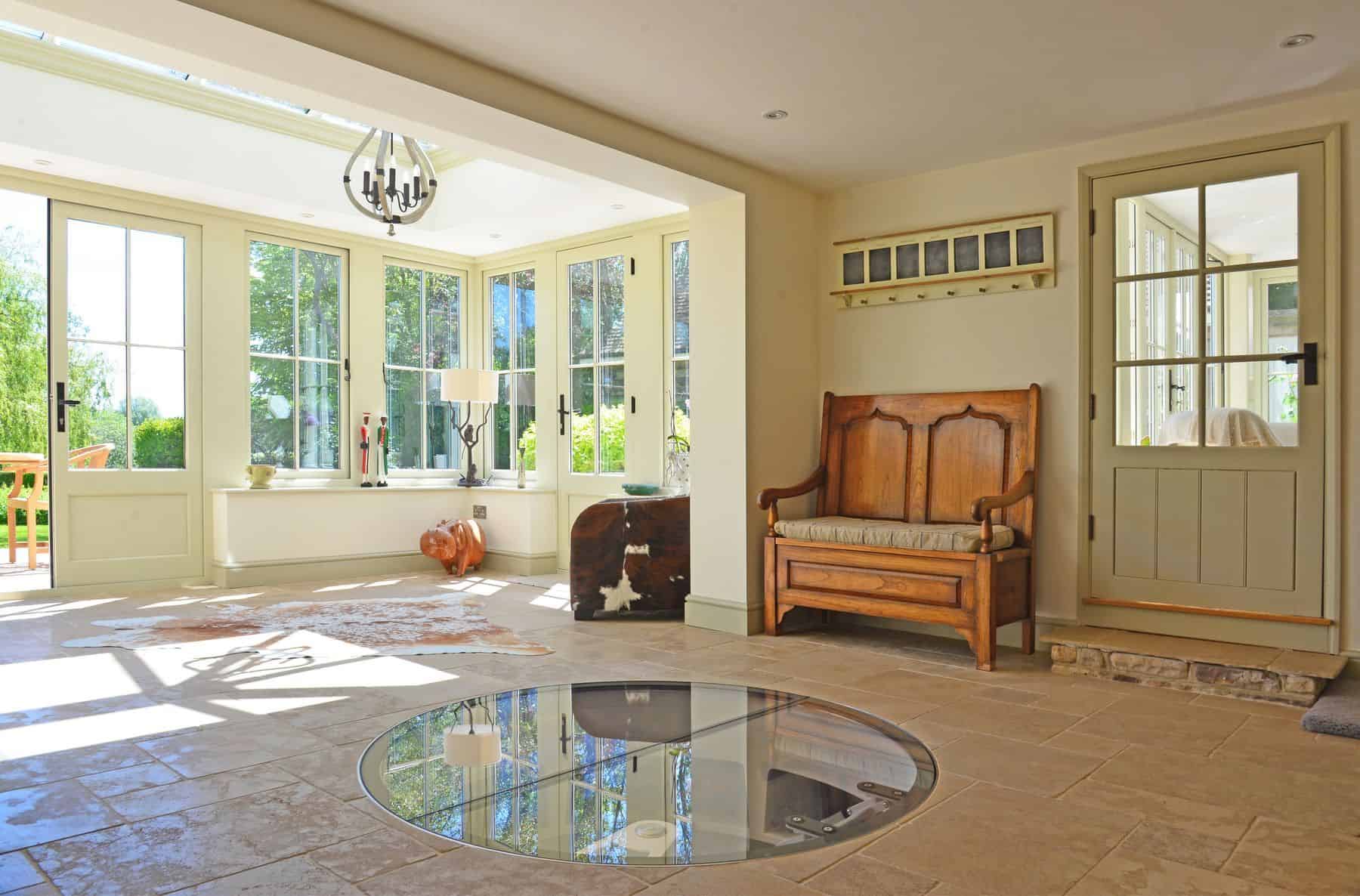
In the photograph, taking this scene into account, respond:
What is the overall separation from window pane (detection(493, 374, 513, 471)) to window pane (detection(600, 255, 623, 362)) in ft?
3.73

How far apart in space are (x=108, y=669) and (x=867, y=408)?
389 centimetres

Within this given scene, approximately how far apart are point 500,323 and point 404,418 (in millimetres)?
1141

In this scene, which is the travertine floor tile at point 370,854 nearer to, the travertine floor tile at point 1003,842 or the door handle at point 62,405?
the travertine floor tile at point 1003,842

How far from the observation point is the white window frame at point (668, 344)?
257 inches

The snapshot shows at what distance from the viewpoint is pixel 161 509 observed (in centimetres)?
623

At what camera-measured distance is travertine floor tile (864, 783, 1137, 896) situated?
198cm

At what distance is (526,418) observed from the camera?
7613 mm

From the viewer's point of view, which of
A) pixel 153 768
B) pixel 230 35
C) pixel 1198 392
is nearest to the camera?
pixel 153 768

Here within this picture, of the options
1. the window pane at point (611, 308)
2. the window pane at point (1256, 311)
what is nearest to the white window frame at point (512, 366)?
the window pane at point (611, 308)

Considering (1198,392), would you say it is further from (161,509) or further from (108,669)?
(161,509)

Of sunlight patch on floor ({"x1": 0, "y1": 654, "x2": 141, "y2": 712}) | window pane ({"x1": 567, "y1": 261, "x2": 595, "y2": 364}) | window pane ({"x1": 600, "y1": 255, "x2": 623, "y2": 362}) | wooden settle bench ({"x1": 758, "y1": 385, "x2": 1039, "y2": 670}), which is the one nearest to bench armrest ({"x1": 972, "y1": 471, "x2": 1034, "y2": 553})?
wooden settle bench ({"x1": 758, "y1": 385, "x2": 1039, "y2": 670})

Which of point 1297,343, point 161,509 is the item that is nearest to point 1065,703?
point 1297,343

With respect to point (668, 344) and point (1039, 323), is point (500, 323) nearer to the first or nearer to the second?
point (668, 344)

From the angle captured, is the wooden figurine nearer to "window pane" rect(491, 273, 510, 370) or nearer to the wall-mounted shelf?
"window pane" rect(491, 273, 510, 370)
